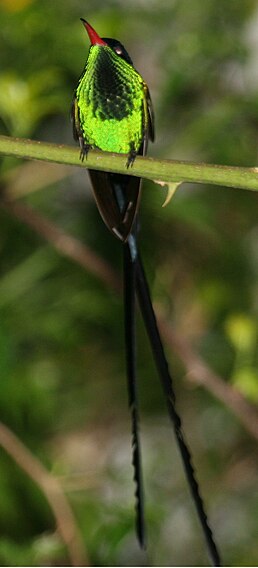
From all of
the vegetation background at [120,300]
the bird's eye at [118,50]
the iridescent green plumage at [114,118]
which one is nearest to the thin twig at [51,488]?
the vegetation background at [120,300]

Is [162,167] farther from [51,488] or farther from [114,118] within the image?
[51,488]

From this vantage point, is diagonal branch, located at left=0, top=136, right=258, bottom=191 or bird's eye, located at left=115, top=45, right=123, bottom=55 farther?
bird's eye, located at left=115, top=45, right=123, bottom=55

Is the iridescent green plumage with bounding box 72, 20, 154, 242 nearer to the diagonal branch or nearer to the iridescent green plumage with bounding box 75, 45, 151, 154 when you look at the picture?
the iridescent green plumage with bounding box 75, 45, 151, 154

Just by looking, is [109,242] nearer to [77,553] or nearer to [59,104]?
[59,104]

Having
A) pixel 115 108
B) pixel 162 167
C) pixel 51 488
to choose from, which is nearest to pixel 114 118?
pixel 115 108

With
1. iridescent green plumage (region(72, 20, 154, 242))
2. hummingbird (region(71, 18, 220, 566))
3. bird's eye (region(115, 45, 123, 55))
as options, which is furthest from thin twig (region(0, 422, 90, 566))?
bird's eye (region(115, 45, 123, 55))

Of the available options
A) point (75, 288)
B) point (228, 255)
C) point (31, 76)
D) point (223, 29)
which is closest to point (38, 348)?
point (75, 288)

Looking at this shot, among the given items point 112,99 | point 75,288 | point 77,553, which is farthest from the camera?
point 75,288
